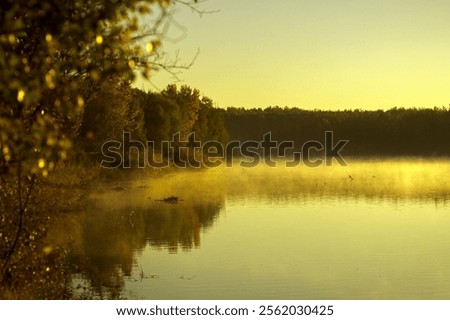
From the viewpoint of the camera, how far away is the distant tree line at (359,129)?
8188 cm

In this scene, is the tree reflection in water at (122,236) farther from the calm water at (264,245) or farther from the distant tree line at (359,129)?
the distant tree line at (359,129)

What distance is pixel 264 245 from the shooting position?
59.9 ft

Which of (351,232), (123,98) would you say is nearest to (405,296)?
(351,232)

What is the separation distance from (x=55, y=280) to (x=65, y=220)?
11.0 metres

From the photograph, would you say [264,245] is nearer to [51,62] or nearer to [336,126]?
[51,62]

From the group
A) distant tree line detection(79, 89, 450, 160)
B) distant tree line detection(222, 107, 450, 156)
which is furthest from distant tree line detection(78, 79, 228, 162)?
distant tree line detection(222, 107, 450, 156)

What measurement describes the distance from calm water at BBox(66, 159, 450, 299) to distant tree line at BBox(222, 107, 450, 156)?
49927 millimetres

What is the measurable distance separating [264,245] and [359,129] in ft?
234

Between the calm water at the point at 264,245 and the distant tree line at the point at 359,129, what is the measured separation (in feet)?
164

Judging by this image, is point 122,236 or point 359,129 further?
point 359,129

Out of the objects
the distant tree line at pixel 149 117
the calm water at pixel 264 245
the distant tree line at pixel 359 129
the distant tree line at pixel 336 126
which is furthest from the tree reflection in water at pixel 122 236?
the distant tree line at pixel 359 129

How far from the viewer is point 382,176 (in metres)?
45.6

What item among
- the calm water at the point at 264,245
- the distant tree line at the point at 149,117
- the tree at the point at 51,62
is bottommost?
the calm water at the point at 264,245

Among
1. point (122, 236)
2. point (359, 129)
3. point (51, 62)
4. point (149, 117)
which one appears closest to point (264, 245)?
point (122, 236)
